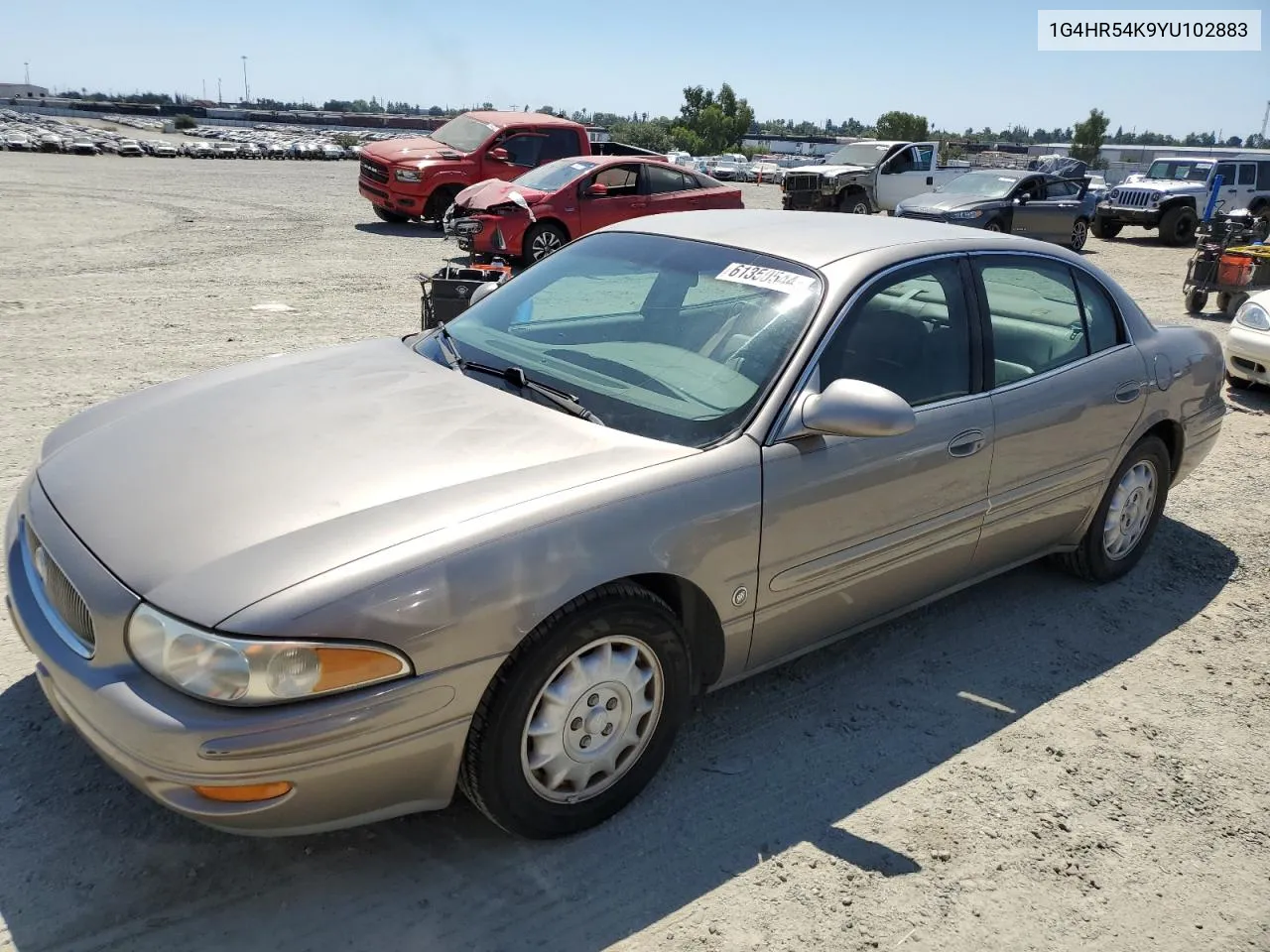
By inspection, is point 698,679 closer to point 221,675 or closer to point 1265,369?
point 221,675

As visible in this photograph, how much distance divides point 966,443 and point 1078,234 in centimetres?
1728

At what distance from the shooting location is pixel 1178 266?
17.3 m

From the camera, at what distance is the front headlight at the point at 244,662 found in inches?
83.6

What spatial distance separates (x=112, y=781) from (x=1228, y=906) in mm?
3105

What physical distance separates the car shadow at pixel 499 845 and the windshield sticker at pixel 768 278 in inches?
56.0

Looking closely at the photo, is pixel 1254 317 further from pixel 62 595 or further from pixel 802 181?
pixel 802 181

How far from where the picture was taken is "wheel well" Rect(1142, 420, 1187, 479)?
445 cm

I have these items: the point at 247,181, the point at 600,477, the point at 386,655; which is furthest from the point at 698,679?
the point at 247,181

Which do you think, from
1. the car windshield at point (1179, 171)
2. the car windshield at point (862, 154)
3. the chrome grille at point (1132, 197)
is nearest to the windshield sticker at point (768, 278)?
the car windshield at point (862, 154)

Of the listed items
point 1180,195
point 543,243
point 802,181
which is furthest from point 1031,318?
point 1180,195

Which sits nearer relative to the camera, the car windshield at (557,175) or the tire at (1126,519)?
the tire at (1126,519)

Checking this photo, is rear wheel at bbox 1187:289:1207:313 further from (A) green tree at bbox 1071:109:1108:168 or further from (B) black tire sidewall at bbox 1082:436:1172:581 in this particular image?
(A) green tree at bbox 1071:109:1108:168

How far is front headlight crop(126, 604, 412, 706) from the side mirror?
141 cm

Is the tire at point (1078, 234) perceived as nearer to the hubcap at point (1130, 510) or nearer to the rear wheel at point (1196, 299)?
the rear wheel at point (1196, 299)
